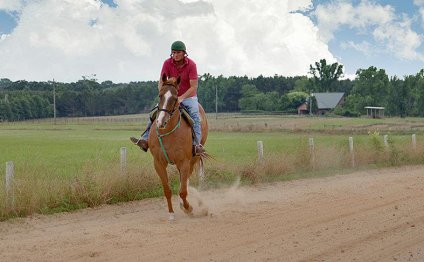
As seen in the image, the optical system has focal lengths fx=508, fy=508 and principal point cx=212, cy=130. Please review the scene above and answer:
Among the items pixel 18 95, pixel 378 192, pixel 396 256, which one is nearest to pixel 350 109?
pixel 18 95

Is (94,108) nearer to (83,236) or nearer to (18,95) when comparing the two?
(18,95)

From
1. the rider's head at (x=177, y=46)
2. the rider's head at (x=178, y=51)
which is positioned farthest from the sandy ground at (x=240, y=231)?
the rider's head at (x=177, y=46)

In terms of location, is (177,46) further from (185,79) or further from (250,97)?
(250,97)

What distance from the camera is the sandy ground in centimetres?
746

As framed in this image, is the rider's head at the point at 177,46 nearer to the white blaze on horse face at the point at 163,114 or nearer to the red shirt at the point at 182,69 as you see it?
the red shirt at the point at 182,69

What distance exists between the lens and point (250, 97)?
421 ft

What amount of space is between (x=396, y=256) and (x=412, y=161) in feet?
56.4

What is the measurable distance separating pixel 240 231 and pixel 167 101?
2706 mm

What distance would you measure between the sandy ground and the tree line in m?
95.2

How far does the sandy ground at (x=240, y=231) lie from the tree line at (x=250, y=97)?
312 ft

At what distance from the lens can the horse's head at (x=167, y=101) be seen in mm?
9195

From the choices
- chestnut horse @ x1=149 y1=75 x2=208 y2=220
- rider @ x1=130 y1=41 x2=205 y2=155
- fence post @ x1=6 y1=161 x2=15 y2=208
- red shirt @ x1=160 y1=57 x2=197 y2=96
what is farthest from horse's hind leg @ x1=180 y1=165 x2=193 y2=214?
fence post @ x1=6 y1=161 x2=15 y2=208

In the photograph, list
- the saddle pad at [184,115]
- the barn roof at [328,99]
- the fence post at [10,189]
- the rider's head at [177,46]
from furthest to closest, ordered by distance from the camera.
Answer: the barn roof at [328,99] < the fence post at [10,189] < the saddle pad at [184,115] < the rider's head at [177,46]

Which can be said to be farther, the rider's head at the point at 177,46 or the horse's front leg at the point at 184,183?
the rider's head at the point at 177,46
